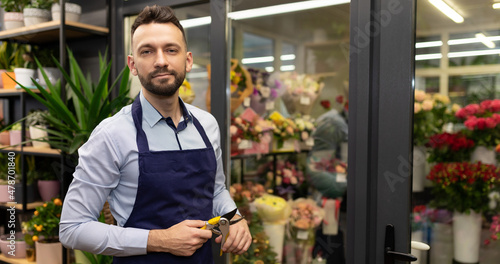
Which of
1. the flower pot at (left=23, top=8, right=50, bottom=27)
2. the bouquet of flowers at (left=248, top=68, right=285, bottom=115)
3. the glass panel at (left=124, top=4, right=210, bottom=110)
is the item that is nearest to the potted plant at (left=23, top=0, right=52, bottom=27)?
the flower pot at (left=23, top=8, right=50, bottom=27)

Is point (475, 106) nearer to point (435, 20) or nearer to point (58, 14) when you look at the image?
point (435, 20)

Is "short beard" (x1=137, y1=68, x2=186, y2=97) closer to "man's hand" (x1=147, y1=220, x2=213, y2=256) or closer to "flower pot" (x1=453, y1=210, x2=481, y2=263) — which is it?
"man's hand" (x1=147, y1=220, x2=213, y2=256)

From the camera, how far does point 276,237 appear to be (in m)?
2.68

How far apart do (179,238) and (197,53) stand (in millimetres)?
1564

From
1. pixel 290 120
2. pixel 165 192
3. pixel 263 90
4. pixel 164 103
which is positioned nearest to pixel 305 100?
pixel 290 120

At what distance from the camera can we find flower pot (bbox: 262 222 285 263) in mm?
2666

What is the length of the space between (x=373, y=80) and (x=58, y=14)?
83.8 inches

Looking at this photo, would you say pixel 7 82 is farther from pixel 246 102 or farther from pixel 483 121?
pixel 483 121

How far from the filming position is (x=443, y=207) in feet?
6.00

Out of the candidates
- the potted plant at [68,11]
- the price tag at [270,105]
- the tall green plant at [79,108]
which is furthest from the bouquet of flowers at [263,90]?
the potted plant at [68,11]

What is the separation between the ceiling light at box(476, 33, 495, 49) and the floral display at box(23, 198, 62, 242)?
255 centimetres

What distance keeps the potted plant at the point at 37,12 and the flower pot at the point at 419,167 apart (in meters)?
2.59

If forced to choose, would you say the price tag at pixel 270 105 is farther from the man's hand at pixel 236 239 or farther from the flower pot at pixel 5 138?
the flower pot at pixel 5 138

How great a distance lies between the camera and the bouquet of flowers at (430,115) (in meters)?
1.77
